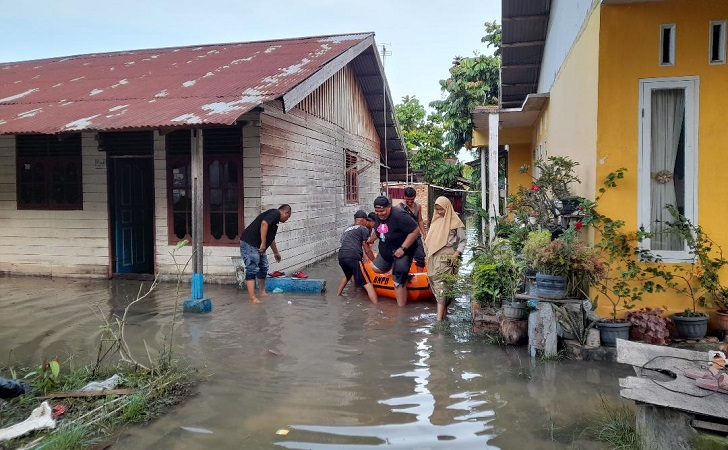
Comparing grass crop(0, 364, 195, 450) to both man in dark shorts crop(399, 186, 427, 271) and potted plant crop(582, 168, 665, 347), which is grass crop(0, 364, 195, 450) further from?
man in dark shorts crop(399, 186, 427, 271)

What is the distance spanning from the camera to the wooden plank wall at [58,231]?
10.3 m

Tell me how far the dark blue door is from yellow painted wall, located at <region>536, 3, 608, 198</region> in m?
7.47

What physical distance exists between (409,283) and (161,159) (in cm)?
511

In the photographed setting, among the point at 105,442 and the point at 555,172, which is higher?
the point at 555,172

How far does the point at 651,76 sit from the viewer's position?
18.8 feet

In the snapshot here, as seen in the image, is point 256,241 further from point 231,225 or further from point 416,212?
point 416,212

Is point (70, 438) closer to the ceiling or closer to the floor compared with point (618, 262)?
closer to the floor

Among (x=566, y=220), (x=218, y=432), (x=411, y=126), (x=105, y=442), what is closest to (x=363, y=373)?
(x=218, y=432)

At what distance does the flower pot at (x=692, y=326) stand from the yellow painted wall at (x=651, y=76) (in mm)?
301

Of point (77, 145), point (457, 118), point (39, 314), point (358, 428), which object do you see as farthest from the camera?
point (457, 118)

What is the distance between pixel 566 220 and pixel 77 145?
886 centimetres

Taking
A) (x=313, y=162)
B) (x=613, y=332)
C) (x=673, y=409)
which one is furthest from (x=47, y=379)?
(x=313, y=162)

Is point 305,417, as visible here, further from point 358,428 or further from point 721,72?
point 721,72

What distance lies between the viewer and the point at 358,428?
12.7 feet
